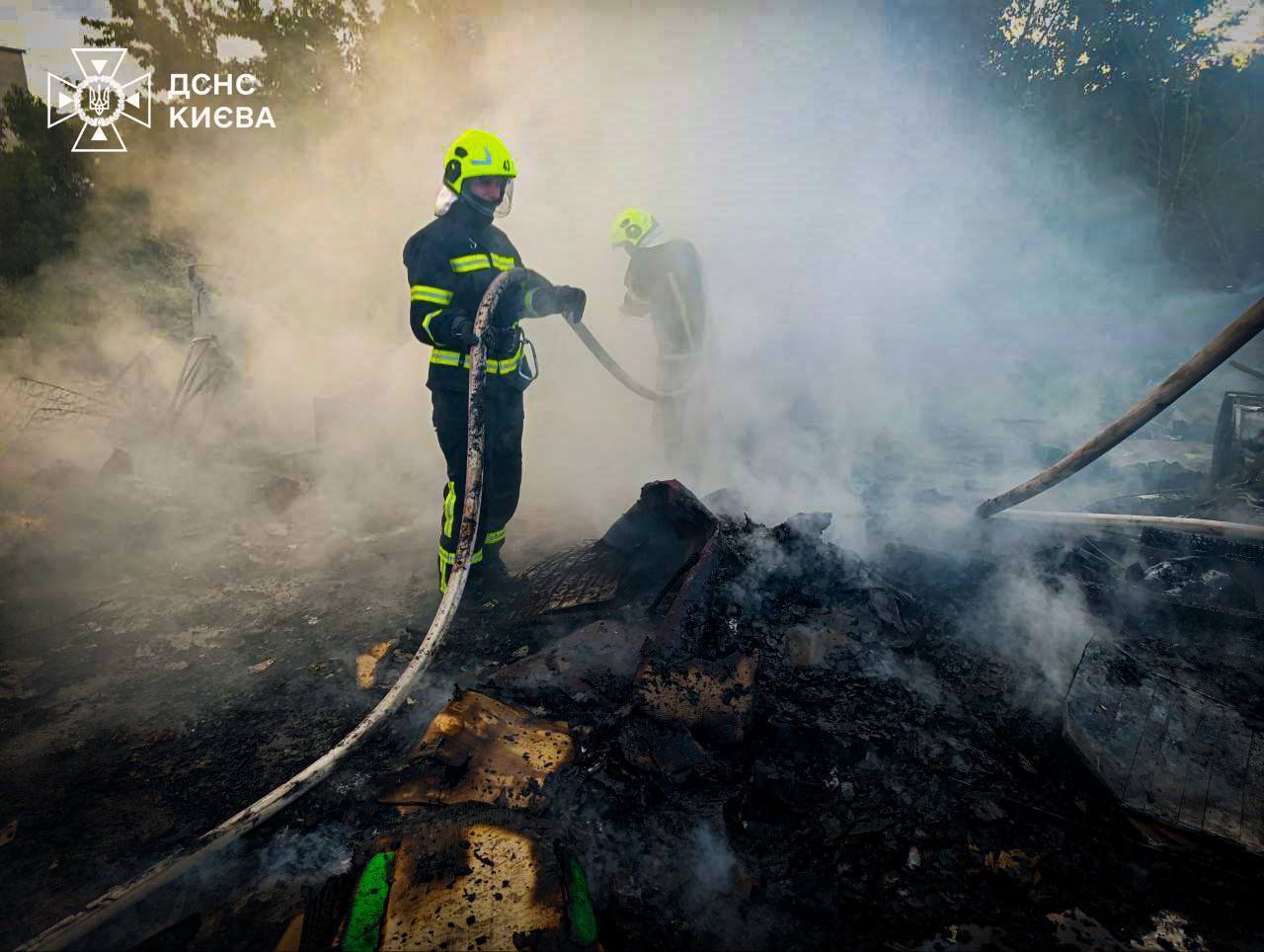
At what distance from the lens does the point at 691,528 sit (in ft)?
11.1

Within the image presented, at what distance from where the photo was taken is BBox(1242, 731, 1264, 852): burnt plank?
1916mm

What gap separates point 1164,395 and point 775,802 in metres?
2.69

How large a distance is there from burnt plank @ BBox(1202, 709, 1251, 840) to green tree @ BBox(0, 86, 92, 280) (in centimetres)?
1727

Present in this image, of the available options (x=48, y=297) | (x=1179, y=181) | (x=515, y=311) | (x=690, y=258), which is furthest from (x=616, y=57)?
(x=48, y=297)

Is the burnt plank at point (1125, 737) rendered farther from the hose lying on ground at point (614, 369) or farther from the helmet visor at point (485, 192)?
the helmet visor at point (485, 192)

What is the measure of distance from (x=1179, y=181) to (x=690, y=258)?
10.9 m

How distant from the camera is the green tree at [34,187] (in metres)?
11.1

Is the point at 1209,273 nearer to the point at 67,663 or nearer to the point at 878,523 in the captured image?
the point at 878,523

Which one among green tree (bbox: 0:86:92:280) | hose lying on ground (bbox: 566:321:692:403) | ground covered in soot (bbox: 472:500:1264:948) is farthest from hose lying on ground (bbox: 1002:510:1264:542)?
green tree (bbox: 0:86:92:280)

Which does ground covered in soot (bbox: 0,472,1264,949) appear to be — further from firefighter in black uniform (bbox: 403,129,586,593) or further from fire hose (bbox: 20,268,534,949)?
firefighter in black uniform (bbox: 403,129,586,593)

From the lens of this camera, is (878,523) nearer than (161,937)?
No

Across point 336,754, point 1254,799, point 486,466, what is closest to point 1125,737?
point 1254,799

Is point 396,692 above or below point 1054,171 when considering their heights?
below

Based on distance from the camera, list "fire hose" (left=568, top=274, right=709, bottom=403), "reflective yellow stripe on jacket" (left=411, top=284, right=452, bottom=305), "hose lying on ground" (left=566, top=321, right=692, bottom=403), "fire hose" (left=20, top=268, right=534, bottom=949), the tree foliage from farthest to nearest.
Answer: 1. the tree foliage
2. "fire hose" (left=568, top=274, right=709, bottom=403)
3. "hose lying on ground" (left=566, top=321, right=692, bottom=403)
4. "reflective yellow stripe on jacket" (left=411, top=284, right=452, bottom=305)
5. "fire hose" (left=20, top=268, right=534, bottom=949)
